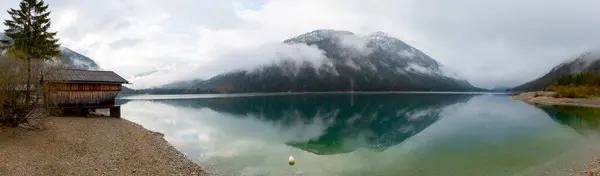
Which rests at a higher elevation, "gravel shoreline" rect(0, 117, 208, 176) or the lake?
"gravel shoreline" rect(0, 117, 208, 176)

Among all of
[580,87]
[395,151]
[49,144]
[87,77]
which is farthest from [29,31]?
[580,87]

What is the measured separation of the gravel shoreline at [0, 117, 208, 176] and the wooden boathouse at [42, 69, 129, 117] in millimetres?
12266

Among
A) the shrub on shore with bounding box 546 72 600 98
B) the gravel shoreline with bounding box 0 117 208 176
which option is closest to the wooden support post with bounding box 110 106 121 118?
the gravel shoreline with bounding box 0 117 208 176

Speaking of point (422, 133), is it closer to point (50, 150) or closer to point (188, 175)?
point (188, 175)

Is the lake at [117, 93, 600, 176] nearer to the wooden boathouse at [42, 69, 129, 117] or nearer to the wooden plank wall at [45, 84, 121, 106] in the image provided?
the wooden plank wall at [45, 84, 121, 106]

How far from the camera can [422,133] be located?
40.6m

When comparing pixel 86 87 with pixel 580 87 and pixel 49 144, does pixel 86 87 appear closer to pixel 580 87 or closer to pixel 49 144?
pixel 49 144

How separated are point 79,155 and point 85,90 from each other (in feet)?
75.2

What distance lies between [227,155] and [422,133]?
→ 25405mm

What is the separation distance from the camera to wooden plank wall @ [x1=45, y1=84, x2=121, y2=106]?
35094mm

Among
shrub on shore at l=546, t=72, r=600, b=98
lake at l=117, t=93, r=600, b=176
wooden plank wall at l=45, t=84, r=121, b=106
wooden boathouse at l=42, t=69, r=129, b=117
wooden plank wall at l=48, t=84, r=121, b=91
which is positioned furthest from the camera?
shrub on shore at l=546, t=72, r=600, b=98

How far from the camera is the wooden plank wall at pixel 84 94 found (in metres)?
35.1

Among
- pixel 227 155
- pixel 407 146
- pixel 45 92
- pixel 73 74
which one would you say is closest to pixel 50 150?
pixel 45 92

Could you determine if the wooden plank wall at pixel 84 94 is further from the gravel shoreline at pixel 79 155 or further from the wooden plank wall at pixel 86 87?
the gravel shoreline at pixel 79 155
